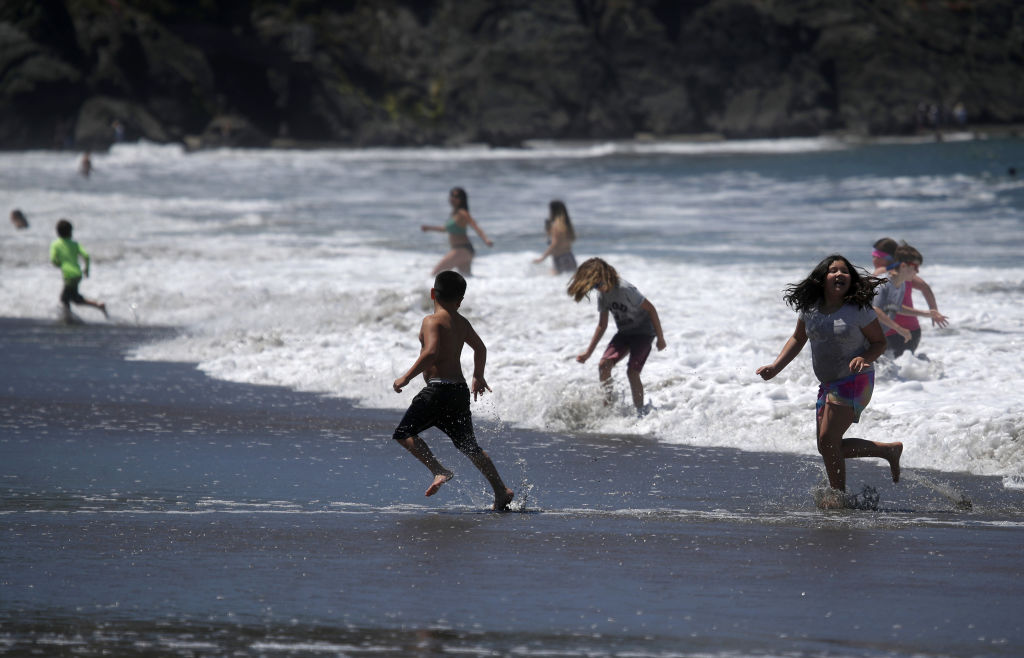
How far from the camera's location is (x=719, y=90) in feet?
353

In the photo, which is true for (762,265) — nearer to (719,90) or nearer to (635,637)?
(635,637)

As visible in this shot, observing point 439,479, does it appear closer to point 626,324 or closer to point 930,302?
point 626,324

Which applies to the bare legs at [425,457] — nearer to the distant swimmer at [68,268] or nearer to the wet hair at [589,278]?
the wet hair at [589,278]

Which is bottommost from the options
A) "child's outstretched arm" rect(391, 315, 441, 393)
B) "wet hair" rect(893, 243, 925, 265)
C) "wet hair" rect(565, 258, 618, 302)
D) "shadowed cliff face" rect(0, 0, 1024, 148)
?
"child's outstretched arm" rect(391, 315, 441, 393)

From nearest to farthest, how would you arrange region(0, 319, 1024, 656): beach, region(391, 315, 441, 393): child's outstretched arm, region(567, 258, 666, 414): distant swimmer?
region(0, 319, 1024, 656): beach < region(391, 315, 441, 393): child's outstretched arm < region(567, 258, 666, 414): distant swimmer

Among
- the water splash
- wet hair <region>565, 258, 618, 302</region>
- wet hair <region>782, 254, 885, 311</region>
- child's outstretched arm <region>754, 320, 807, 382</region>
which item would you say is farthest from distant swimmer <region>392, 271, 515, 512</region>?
wet hair <region>565, 258, 618, 302</region>

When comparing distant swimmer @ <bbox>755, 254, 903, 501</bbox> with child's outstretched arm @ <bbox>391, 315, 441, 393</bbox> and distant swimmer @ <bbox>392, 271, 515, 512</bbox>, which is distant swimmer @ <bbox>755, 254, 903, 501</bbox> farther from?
child's outstretched arm @ <bbox>391, 315, 441, 393</bbox>

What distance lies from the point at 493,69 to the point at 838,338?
96.2 metres

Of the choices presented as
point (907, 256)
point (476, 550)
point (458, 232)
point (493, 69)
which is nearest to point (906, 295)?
point (907, 256)

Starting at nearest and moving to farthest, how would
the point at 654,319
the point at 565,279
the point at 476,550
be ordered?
the point at 476,550 → the point at 654,319 → the point at 565,279

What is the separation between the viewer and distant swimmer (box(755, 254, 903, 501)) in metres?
7.02

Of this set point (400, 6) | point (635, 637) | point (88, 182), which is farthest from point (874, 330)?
point (400, 6)

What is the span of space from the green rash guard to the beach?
7.30 m

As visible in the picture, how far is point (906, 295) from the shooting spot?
10.6 meters
